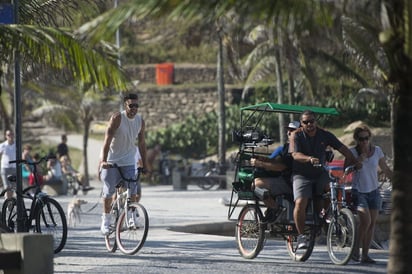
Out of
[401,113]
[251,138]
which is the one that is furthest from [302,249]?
[401,113]

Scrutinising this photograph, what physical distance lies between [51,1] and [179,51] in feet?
151

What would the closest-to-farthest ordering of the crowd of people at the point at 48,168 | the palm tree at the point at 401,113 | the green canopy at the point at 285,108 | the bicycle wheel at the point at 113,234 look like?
the palm tree at the point at 401,113
the bicycle wheel at the point at 113,234
the green canopy at the point at 285,108
the crowd of people at the point at 48,168

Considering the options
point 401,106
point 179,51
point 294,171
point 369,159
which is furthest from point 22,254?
point 179,51

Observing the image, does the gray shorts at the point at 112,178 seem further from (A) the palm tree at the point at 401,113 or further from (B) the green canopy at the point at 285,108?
(A) the palm tree at the point at 401,113

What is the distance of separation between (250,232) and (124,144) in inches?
79.6

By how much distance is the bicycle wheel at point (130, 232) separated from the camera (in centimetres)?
1488

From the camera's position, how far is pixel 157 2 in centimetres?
940

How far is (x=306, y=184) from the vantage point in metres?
14.4

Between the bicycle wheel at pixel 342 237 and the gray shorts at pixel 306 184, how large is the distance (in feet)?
1.50

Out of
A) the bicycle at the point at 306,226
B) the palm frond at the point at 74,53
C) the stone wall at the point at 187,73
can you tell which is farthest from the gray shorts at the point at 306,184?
the stone wall at the point at 187,73

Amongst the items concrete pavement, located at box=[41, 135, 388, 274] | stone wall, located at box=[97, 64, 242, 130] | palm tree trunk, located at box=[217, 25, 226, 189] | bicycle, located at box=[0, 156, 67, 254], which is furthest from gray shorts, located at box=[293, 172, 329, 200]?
stone wall, located at box=[97, 64, 242, 130]

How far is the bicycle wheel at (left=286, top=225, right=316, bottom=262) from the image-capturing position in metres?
14.3

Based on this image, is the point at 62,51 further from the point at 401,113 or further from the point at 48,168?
the point at 48,168

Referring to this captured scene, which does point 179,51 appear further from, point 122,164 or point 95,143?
point 122,164
